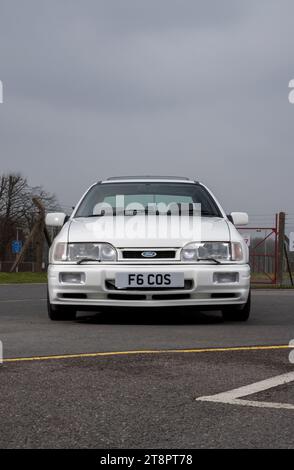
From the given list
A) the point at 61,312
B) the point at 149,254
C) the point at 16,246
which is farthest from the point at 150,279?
the point at 16,246

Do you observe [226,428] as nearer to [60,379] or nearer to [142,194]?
[60,379]

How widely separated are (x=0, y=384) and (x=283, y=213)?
1632 cm

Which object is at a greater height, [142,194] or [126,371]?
[142,194]

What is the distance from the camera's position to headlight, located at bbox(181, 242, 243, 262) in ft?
21.4

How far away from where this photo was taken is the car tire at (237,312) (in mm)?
6875

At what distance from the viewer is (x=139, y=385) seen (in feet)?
12.3

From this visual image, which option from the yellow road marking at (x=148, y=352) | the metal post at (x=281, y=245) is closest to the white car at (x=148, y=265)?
the yellow road marking at (x=148, y=352)

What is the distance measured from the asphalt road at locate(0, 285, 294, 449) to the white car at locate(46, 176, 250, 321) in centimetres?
26

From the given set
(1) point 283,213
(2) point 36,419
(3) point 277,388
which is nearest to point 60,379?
(2) point 36,419

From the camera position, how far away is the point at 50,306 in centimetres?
696

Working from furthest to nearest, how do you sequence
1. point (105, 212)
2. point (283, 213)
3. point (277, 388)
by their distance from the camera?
point (283, 213), point (105, 212), point (277, 388)

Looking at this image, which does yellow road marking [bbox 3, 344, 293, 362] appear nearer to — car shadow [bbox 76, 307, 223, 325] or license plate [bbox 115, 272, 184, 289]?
license plate [bbox 115, 272, 184, 289]

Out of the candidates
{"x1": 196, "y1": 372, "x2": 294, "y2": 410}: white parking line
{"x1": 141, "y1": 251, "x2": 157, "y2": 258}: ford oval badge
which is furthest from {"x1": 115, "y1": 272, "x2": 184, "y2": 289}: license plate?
{"x1": 196, "y1": 372, "x2": 294, "y2": 410}: white parking line

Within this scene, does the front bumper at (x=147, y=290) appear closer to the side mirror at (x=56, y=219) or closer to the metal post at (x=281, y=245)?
the side mirror at (x=56, y=219)
